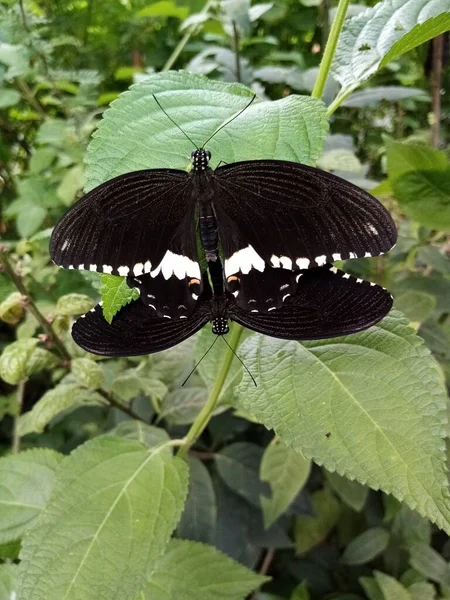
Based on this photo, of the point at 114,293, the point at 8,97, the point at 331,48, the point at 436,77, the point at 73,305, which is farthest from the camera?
the point at 8,97

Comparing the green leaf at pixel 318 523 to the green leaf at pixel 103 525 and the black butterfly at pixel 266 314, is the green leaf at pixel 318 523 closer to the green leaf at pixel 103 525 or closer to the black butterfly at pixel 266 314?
the green leaf at pixel 103 525

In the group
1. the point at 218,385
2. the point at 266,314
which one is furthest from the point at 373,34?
the point at 218,385

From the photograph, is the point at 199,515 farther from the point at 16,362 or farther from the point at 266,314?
the point at 266,314

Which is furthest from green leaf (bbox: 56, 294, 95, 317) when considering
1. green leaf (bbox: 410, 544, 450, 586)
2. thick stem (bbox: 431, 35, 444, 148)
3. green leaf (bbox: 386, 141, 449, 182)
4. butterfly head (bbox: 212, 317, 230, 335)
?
thick stem (bbox: 431, 35, 444, 148)

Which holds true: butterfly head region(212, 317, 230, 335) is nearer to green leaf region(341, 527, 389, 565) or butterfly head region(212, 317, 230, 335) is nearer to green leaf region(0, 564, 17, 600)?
green leaf region(0, 564, 17, 600)

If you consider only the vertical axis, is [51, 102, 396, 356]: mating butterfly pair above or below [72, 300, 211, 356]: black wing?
above
